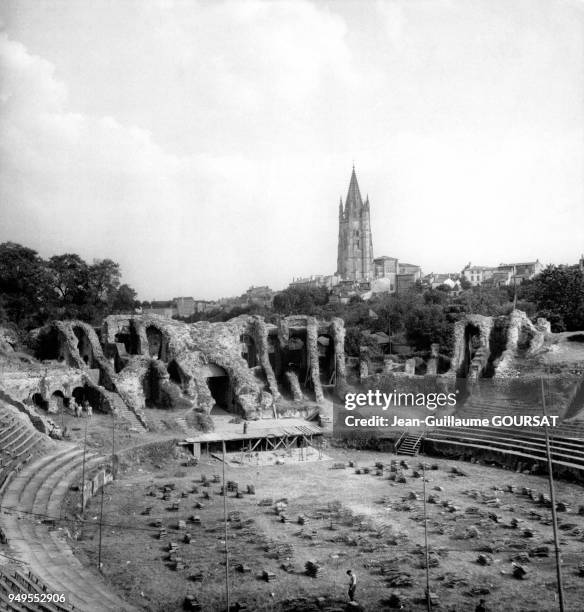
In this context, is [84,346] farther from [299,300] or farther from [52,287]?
[299,300]

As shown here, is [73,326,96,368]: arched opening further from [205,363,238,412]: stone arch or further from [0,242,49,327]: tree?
[0,242,49,327]: tree

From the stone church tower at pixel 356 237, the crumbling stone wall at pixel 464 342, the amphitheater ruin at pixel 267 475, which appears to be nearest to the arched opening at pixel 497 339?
the amphitheater ruin at pixel 267 475

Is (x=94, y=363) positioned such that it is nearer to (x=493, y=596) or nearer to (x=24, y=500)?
(x=24, y=500)

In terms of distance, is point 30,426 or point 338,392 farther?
point 338,392

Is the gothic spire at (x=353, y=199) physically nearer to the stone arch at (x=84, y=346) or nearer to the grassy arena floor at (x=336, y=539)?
the stone arch at (x=84, y=346)

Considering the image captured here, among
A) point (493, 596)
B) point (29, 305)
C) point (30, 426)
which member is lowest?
point (493, 596)

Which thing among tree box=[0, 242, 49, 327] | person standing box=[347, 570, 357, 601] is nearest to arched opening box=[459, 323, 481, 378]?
person standing box=[347, 570, 357, 601]

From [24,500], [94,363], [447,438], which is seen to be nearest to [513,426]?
[447,438]
